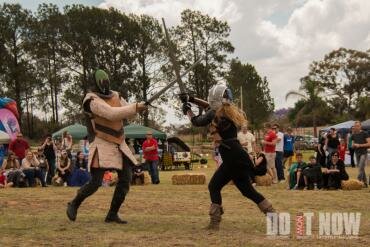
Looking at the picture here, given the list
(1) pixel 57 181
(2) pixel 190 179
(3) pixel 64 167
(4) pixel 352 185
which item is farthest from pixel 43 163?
(4) pixel 352 185

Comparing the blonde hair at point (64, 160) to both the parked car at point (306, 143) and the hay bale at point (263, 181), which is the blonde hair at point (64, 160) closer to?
the hay bale at point (263, 181)

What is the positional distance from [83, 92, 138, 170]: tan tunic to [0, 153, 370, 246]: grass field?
2.59 ft

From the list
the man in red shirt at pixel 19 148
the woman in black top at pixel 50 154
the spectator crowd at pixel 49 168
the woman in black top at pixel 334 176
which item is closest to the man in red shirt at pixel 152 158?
the spectator crowd at pixel 49 168

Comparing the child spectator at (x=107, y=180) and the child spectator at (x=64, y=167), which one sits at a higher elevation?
the child spectator at (x=64, y=167)

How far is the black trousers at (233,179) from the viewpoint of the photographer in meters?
7.64

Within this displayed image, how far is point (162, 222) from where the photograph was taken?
8297mm

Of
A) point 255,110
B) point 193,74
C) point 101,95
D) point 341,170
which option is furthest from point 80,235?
point 255,110

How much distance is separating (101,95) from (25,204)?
3.66 m

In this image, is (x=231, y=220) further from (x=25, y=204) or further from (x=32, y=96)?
(x=32, y=96)

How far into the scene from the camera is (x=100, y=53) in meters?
53.6

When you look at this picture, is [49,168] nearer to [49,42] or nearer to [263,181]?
[263,181]

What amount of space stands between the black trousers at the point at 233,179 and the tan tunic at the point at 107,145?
124 centimetres

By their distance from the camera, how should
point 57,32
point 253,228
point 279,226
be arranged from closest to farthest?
1. point 279,226
2. point 253,228
3. point 57,32

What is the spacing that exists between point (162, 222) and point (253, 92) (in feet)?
203
